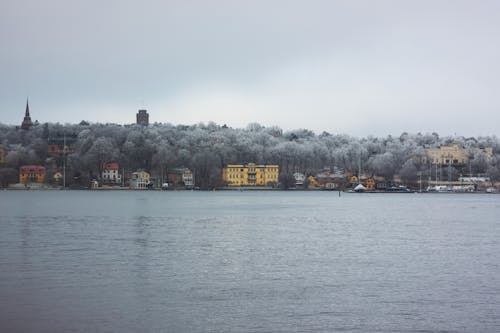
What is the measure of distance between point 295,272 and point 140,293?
5393 millimetres

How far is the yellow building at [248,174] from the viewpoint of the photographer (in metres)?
136

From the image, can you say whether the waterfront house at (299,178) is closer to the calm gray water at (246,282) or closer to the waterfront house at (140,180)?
the waterfront house at (140,180)

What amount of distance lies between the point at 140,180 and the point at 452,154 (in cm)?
7090

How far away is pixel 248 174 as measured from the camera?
447ft

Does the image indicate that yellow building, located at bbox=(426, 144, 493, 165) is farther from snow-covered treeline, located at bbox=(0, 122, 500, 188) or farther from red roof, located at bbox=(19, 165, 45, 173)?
red roof, located at bbox=(19, 165, 45, 173)

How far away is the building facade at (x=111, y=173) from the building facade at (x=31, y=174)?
11.9 metres

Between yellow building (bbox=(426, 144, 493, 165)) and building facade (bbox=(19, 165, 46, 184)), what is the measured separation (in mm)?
82503

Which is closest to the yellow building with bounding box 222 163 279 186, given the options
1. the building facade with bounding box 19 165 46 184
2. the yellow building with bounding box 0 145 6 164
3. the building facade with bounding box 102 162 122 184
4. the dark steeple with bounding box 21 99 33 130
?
the building facade with bounding box 102 162 122 184

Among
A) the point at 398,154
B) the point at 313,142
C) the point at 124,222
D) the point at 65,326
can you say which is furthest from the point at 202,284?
the point at 313,142

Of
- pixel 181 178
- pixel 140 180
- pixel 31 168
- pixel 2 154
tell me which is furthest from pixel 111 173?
pixel 2 154

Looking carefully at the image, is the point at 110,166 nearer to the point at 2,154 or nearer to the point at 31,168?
the point at 31,168

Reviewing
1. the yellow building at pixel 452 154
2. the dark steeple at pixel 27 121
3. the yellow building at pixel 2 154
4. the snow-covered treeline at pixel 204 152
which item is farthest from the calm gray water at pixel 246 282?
the dark steeple at pixel 27 121

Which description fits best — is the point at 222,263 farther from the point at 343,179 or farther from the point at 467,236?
the point at 343,179

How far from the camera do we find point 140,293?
645 inches
